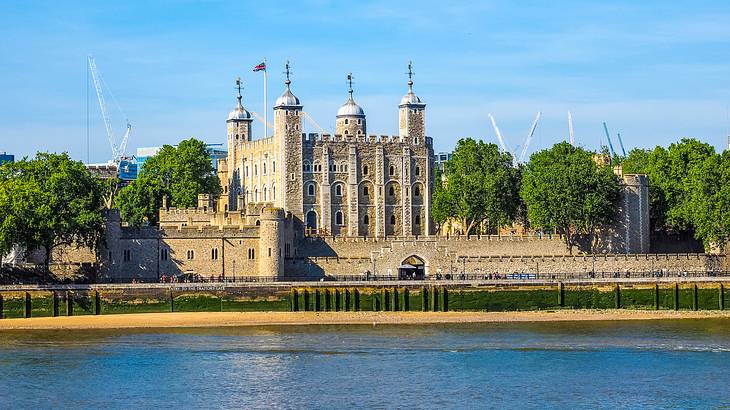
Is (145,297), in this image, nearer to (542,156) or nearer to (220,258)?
(220,258)

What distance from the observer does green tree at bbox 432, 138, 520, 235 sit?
11906 centimetres

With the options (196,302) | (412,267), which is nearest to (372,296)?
(412,267)

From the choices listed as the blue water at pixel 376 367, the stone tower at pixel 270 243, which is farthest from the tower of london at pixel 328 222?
the blue water at pixel 376 367

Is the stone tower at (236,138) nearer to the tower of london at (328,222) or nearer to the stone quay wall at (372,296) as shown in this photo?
the tower of london at (328,222)

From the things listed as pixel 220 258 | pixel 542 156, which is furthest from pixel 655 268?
pixel 220 258

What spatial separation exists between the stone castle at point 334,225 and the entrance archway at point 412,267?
10cm

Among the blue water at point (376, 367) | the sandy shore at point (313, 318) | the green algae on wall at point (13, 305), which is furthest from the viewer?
the green algae on wall at point (13, 305)

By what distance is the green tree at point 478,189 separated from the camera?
119 m

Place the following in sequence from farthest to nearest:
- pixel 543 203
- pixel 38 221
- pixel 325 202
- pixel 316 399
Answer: pixel 325 202 < pixel 543 203 < pixel 38 221 < pixel 316 399

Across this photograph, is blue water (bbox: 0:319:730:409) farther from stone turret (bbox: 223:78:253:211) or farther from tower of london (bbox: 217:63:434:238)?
stone turret (bbox: 223:78:253:211)

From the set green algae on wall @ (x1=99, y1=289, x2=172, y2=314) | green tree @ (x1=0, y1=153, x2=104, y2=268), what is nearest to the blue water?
green algae on wall @ (x1=99, y1=289, x2=172, y2=314)

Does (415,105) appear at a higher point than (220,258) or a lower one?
higher

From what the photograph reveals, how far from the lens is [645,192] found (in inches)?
4392

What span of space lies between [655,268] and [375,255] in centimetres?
2002
